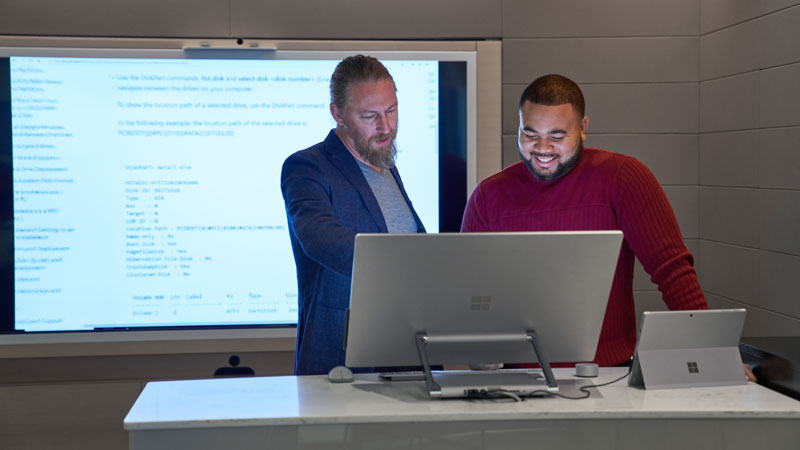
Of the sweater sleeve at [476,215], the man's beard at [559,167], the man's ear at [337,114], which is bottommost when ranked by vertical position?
the sweater sleeve at [476,215]

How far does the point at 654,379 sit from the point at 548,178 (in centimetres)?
68

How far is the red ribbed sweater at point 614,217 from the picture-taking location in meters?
2.06

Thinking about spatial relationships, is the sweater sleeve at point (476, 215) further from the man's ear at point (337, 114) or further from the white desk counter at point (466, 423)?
the white desk counter at point (466, 423)

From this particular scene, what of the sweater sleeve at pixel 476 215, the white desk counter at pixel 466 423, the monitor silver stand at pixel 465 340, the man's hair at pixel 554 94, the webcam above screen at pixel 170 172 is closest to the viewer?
the white desk counter at pixel 466 423

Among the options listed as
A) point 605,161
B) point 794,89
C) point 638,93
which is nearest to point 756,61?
point 794,89

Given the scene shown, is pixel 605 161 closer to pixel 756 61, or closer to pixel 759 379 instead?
pixel 759 379

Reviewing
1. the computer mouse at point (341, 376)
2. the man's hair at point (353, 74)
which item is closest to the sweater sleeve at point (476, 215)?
the man's hair at point (353, 74)

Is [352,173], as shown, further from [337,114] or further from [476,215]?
[476,215]

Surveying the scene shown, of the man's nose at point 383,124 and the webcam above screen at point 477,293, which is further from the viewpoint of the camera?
the man's nose at point 383,124

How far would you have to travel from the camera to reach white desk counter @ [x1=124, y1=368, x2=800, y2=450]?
1.51 meters

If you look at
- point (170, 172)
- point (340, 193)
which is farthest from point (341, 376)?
point (170, 172)

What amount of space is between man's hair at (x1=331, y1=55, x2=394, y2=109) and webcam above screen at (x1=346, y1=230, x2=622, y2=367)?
0.76 metres

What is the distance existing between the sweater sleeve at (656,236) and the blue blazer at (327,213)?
27.5 inches

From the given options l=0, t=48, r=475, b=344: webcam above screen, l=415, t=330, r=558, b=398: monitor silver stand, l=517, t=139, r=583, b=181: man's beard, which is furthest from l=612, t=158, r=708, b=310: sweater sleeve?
l=0, t=48, r=475, b=344: webcam above screen
